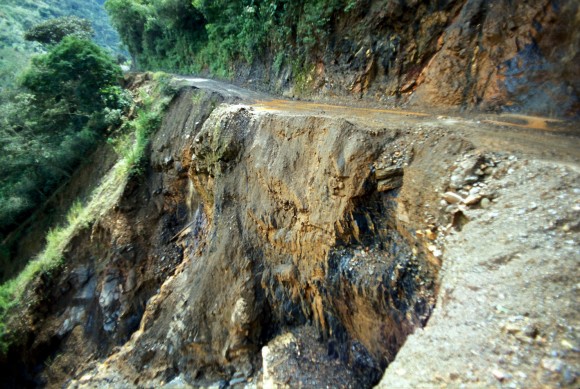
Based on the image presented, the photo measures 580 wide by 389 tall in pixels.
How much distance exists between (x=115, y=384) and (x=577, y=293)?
32.8 feet

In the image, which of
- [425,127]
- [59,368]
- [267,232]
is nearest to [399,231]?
[425,127]

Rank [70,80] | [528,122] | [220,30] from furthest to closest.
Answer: [220,30], [70,80], [528,122]

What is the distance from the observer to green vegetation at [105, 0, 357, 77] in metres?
11.4

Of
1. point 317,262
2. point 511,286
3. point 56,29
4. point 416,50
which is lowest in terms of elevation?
point 317,262

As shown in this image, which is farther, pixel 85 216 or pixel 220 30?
pixel 220 30

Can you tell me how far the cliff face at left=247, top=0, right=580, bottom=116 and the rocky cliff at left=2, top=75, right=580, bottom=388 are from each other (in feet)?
3.71

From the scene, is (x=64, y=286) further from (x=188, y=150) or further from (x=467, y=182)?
(x=467, y=182)

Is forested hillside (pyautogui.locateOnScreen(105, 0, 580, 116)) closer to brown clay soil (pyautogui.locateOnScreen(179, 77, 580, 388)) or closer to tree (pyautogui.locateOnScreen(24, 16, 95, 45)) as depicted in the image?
brown clay soil (pyautogui.locateOnScreen(179, 77, 580, 388))

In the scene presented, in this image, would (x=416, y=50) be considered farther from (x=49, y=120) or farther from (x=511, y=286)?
(x=49, y=120)

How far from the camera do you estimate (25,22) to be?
125 feet

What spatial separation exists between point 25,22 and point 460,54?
168ft

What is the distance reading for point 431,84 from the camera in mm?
7762

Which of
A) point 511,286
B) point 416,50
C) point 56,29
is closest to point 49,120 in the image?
point 56,29

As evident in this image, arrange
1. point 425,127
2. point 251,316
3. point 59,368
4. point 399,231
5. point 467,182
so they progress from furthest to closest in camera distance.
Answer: point 59,368
point 251,316
point 425,127
point 399,231
point 467,182
